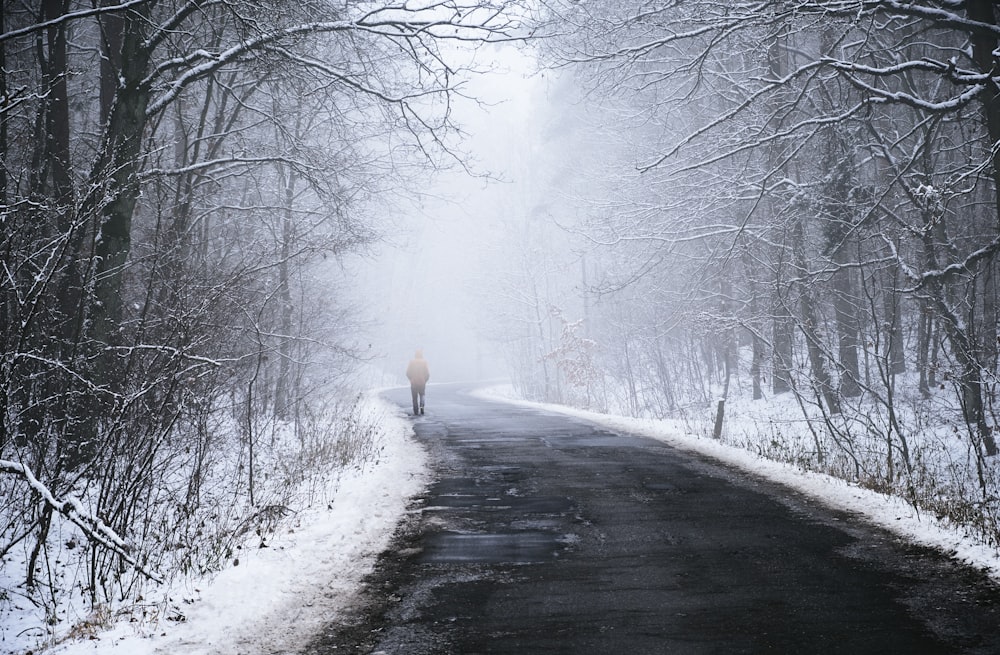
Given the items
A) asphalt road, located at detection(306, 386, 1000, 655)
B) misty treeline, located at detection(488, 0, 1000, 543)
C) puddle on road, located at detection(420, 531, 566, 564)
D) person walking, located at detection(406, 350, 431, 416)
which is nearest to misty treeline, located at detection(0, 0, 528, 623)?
puddle on road, located at detection(420, 531, 566, 564)

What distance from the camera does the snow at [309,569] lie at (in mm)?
4137

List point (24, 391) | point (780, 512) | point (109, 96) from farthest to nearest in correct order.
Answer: point (109, 96) → point (780, 512) → point (24, 391)

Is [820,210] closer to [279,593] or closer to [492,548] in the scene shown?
[492,548]

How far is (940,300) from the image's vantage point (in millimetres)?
11281

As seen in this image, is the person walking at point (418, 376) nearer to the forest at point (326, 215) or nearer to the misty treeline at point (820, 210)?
the forest at point (326, 215)

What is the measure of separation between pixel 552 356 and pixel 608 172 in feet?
38.4

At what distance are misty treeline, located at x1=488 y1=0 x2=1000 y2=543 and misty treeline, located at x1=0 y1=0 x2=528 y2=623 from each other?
4.15 metres

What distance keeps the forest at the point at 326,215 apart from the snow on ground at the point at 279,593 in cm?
44

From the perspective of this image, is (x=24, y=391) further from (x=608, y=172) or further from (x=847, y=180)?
(x=608, y=172)

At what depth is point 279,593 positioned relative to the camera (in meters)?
4.96

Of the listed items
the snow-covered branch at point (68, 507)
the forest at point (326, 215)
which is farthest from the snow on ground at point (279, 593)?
the snow-covered branch at point (68, 507)

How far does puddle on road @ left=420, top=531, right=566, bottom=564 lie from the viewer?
5746 millimetres

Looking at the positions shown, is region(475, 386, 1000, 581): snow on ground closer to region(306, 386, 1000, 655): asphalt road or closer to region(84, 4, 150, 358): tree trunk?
region(306, 386, 1000, 655): asphalt road

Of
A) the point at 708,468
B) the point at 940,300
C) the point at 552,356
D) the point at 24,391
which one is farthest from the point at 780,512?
the point at 552,356
